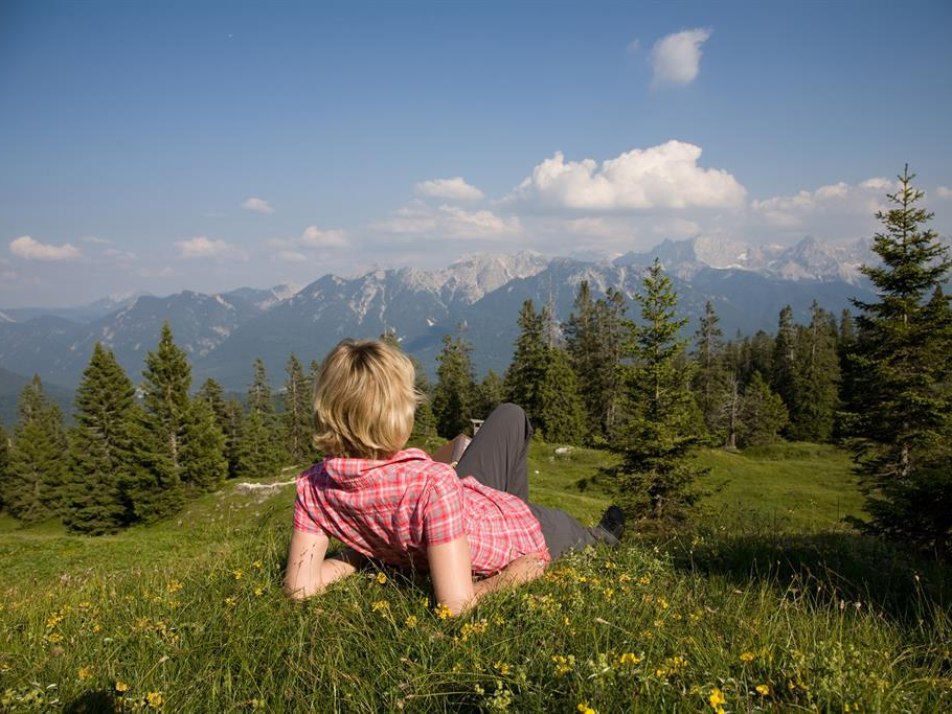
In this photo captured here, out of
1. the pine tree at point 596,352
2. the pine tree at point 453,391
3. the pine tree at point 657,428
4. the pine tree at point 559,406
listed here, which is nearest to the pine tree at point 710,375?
the pine tree at point 596,352

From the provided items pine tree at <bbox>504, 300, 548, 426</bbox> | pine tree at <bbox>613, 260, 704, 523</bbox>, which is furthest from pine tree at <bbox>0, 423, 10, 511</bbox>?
pine tree at <bbox>613, 260, 704, 523</bbox>

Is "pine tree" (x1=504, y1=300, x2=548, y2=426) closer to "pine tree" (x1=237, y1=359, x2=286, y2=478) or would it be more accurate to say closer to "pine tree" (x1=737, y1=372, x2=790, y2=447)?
"pine tree" (x1=737, y1=372, x2=790, y2=447)

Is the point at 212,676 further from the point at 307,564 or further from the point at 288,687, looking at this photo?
the point at 307,564

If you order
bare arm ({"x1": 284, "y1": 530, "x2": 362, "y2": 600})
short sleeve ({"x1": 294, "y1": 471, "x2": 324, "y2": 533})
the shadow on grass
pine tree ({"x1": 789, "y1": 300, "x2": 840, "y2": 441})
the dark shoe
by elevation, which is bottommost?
pine tree ({"x1": 789, "y1": 300, "x2": 840, "y2": 441})

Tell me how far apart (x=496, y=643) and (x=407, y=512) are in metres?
0.91

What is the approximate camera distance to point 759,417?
5816cm

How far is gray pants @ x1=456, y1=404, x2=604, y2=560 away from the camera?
3.87 metres

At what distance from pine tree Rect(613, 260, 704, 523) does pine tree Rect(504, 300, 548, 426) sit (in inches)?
1236

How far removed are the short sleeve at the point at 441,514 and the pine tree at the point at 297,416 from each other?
6082 centimetres

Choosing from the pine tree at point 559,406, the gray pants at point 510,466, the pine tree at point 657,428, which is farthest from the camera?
the pine tree at point 559,406

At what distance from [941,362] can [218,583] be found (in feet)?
77.2

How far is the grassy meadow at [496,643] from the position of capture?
183cm

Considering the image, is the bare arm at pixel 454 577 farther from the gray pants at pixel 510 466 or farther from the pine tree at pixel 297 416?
the pine tree at pixel 297 416

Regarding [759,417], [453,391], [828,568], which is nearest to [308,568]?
[828,568]
